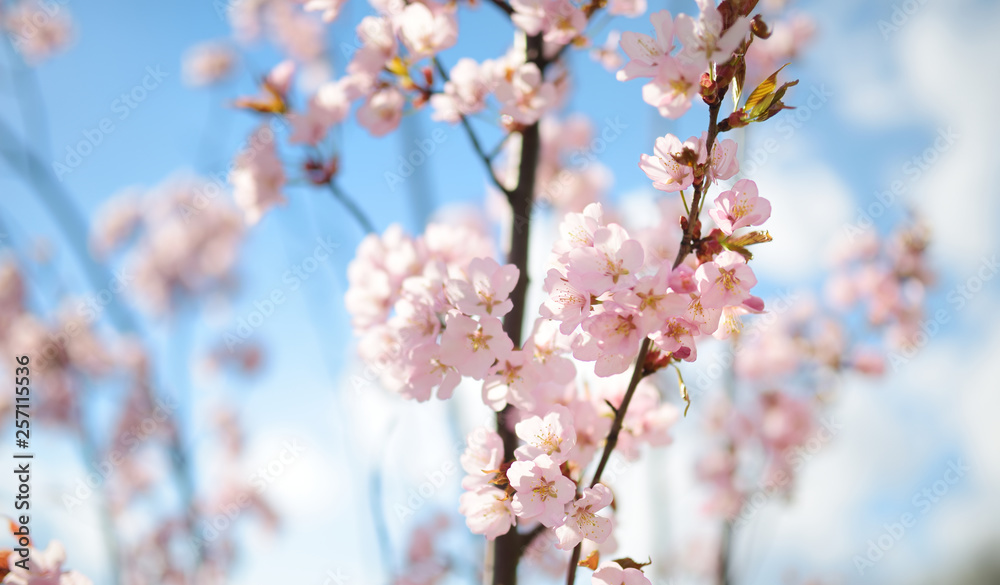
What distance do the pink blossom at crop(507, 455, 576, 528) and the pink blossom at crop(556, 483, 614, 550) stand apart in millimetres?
16

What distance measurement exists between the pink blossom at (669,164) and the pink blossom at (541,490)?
48 centimetres

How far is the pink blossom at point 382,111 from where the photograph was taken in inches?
56.7

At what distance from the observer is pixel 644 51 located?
39.2 inches

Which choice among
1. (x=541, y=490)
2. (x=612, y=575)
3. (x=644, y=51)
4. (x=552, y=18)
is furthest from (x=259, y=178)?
(x=612, y=575)

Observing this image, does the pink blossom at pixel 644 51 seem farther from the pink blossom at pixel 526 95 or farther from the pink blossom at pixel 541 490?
the pink blossom at pixel 541 490

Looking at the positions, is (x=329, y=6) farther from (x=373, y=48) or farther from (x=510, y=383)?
(x=510, y=383)

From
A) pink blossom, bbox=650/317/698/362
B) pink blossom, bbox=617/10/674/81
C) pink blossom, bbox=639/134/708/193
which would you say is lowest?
pink blossom, bbox=650/317/698/362

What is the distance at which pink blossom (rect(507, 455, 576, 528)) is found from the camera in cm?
84

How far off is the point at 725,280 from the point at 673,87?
44 cm

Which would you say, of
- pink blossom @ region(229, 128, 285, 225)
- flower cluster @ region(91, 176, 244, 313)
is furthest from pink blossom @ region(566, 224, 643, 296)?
flower cluster @ region(91, 176, 244, 313)

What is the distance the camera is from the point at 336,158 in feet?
5.19

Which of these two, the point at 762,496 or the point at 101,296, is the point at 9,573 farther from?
the point at 762,496

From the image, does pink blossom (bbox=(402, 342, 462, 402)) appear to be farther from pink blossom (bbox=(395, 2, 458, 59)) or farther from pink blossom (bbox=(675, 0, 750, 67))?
pink blossom (bbox=(395, 2, 458, 59))

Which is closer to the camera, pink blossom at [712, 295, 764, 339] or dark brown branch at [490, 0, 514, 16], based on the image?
pink blossom at [712, 295, 764, 339]
